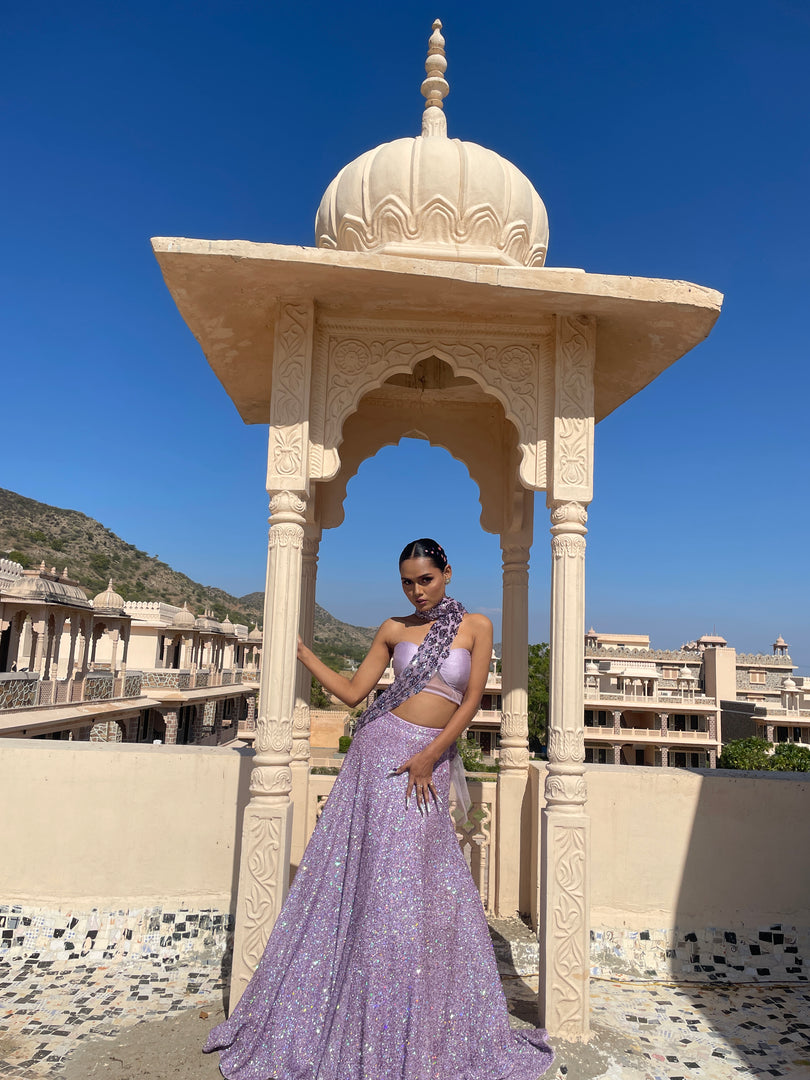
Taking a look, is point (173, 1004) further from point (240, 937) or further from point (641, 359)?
point (641, 359)

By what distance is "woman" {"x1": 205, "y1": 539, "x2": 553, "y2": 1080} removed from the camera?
262 centimetres

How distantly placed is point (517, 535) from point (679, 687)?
39.1 metres

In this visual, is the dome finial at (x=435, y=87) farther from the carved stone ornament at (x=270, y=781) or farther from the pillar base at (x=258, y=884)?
the pillar base at (x=258, y=884)

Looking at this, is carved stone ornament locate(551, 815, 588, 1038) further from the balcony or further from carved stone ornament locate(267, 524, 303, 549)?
carved stone ornament locate(267, 524, 303, 549)

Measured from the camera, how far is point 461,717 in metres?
2.92

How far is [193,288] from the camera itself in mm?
3396

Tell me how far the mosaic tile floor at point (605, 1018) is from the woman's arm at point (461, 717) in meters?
1.24

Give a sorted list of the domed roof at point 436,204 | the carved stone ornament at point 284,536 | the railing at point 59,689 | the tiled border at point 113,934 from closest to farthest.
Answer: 1. the carved stone ornament at point 284,536
2. the domed roof at point 436,204
3. the tiled border at point 113,934
4. the railing at point 59,689

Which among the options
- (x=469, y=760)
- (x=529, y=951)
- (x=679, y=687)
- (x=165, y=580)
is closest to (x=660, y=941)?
(x=529, y=951)

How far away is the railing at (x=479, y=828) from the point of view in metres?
4.59

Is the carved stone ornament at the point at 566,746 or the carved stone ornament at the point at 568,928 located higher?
the carved stone ornament at the point at 566,746

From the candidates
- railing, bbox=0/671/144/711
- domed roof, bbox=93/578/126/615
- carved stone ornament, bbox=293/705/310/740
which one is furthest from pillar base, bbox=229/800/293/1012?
domed roof, bbox=93/578/126/615

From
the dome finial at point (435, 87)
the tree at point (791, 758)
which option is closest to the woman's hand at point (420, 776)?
the dome finial at point (435, 87)

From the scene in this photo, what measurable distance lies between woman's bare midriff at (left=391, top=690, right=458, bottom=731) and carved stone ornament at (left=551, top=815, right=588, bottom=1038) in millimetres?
788
